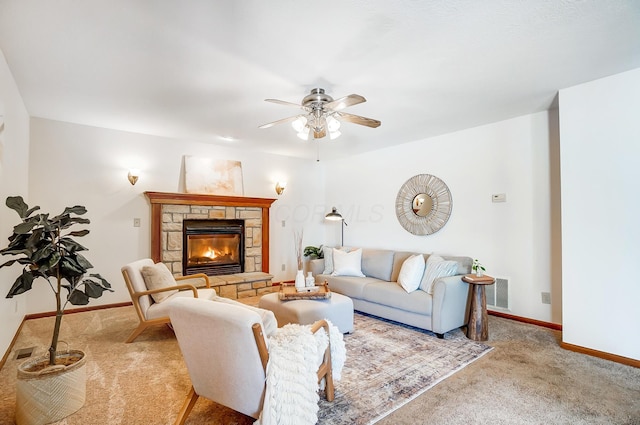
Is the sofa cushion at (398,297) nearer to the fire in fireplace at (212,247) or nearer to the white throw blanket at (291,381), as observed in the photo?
the white throw blanket at (291,381)

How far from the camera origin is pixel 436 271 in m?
3.73

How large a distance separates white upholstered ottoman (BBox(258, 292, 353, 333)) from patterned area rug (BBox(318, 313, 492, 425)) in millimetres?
214

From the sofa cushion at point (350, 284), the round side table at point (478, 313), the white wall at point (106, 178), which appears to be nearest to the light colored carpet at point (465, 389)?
the round side table at point (478, 313)

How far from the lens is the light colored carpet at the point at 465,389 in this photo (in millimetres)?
2041

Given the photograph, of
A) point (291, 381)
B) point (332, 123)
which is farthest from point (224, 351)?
point (332, 123)

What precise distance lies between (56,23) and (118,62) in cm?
52

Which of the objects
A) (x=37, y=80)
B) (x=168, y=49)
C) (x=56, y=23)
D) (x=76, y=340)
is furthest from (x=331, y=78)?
(x=76, y=340)

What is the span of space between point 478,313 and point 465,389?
1.19 meters

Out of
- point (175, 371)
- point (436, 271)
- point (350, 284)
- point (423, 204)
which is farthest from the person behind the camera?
point (423, 204)

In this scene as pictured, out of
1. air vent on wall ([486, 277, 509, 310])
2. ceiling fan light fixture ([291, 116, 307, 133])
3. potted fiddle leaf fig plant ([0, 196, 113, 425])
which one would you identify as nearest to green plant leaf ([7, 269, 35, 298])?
potted fiddle leaf fig plant ([0, 196, 113, 425])

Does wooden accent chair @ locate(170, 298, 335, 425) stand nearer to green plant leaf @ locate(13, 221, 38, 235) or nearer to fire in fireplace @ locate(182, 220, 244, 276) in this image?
green plant leaf @ locate(13, 221, 38, 235)

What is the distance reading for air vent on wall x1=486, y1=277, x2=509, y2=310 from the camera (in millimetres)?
4082

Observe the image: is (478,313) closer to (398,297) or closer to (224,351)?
(398,297)

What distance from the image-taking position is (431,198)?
490 cm
